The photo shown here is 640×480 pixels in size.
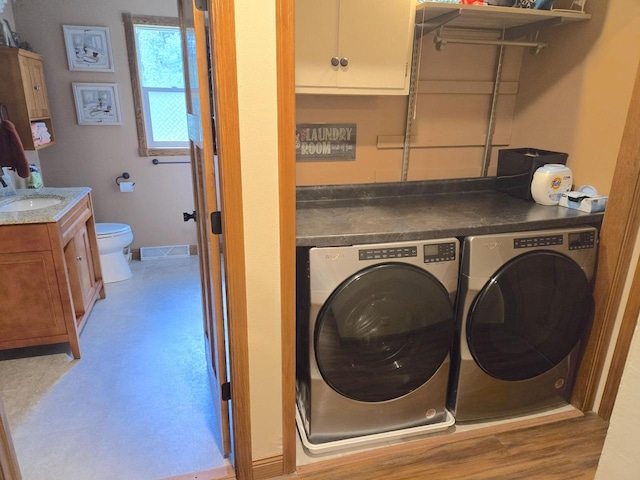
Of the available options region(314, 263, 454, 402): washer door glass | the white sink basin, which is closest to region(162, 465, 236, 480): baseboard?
region(314, 263, 454, 402): washer door glass

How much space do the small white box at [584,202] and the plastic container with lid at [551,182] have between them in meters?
0.04

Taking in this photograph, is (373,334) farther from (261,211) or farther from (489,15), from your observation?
(489,15)

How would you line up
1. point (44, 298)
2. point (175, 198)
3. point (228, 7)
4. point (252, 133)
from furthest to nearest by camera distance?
point (175, 198) → point (44, 298) → point (252, 133) → point (228, 7)

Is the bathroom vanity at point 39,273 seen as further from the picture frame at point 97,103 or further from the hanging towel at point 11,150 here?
the picture frame at point 97,103

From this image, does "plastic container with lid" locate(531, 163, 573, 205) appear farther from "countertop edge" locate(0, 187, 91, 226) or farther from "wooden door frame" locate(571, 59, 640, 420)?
"countertop edge" locate(0, 187, 91, 226)

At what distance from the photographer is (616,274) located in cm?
183

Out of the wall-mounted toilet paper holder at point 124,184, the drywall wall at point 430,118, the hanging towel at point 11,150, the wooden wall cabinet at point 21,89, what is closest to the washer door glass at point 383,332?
the drywall wall at point 430,118

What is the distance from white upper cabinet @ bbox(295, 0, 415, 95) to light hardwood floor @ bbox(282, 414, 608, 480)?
1.56 meters

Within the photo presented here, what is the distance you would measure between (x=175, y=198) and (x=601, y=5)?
3385 millimetres

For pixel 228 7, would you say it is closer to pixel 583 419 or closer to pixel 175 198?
pixel 583 419

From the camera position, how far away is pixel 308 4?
1.66 meters

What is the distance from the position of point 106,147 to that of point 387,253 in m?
3.10

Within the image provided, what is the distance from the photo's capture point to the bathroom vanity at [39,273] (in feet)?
7.18

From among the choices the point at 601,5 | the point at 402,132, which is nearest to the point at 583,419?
the point at 402,132
